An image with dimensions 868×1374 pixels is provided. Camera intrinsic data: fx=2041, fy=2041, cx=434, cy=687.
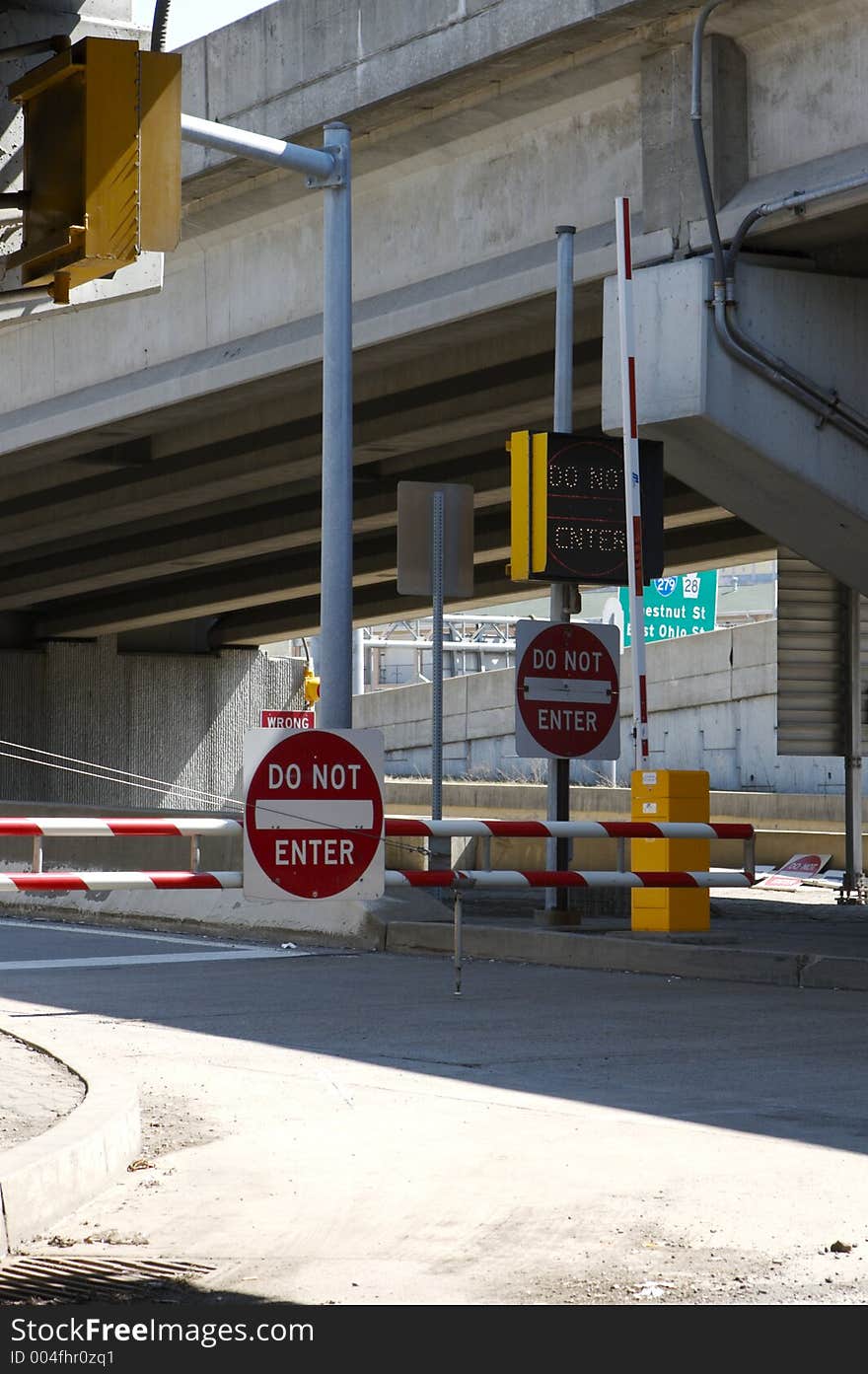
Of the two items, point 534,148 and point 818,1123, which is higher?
point 534,148

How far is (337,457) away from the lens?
1446 cm

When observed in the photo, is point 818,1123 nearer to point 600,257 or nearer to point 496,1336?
point 496,1336

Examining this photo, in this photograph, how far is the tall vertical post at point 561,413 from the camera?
1508 centimetres

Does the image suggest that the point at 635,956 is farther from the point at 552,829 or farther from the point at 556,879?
the point at 552,829

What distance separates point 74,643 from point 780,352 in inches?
1397

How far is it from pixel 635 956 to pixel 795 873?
39.9 feet

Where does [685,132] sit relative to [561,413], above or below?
above

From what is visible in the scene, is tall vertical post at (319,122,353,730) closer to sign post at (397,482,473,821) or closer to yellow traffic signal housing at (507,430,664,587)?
sign post at (397,482,473,821)

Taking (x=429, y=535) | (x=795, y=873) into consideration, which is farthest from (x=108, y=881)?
(x=795, y=873)

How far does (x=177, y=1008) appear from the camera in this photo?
38.9ft

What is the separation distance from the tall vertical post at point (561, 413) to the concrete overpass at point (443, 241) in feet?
2.01

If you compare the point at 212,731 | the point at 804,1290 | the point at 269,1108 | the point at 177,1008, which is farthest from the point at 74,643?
the point at 804,1290

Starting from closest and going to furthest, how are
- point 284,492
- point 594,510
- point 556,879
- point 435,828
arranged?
point 435,828, point 556,879, point 594,510, point 284,492

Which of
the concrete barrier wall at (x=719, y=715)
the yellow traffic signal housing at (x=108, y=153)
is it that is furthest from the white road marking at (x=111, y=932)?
the concrete barrier wall at (x=719, y=715)
